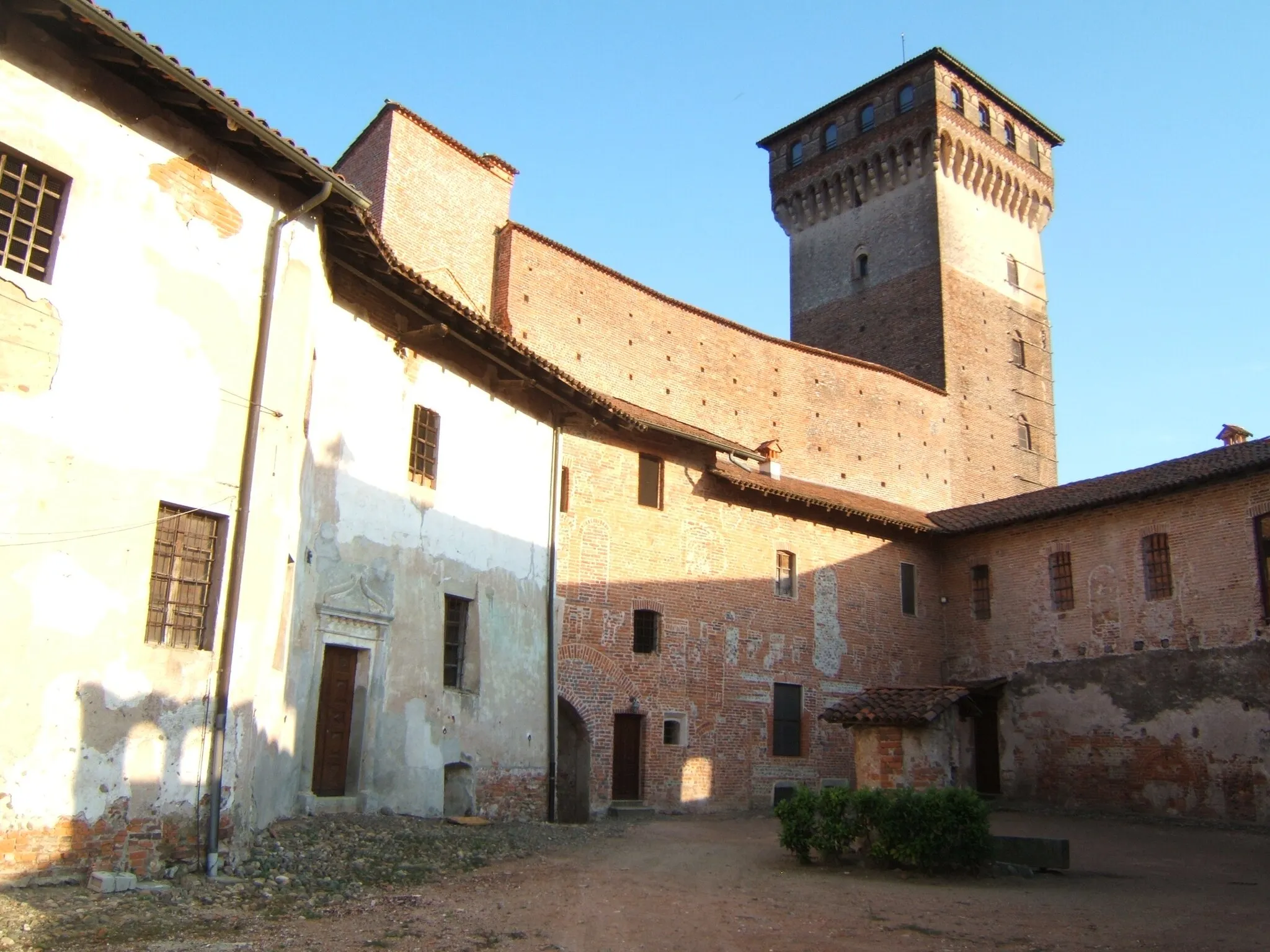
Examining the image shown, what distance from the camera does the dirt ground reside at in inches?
300

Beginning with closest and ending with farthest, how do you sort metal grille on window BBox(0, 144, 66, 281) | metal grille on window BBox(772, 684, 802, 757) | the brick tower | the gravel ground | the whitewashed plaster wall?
1. the gravel ground
2. the whitewashed plaster wall
3. metal grille on window BBox(0, 144, 66, 281)
4. metal grille on window BBox(772, 684, 802, 757)
5. the brick tower

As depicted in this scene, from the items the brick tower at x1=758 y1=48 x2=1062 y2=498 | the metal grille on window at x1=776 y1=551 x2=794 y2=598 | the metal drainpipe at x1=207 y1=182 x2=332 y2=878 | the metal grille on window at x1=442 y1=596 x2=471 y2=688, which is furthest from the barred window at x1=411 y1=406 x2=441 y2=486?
the brick tower at x1=758 y1=48 x2=1062 y2=498

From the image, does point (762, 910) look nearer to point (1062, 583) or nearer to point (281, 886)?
point (281, 886)

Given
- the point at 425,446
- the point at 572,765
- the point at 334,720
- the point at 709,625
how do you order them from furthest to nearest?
the point at 709,625
the point at 572,765
the point at 425,446
the point at 334,720

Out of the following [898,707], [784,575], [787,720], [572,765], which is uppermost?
[784,575]

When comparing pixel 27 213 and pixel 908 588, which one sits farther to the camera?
pixel 908 588

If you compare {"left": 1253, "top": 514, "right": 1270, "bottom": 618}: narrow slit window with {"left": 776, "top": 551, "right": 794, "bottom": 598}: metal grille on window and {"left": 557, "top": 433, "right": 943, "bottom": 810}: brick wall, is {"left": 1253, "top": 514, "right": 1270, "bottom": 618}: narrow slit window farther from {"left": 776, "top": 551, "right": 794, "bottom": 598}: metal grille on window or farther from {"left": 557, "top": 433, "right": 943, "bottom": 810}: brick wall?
{"left": 776, "top": 551, "right": 794, "bottom": 598}: metal grille on window

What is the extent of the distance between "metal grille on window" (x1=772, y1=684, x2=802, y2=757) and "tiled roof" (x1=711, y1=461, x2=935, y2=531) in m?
3.93

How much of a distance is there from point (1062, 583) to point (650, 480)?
9507 millimetres

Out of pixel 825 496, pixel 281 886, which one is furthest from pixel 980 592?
pixel 281 886

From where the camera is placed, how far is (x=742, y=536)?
21422mm

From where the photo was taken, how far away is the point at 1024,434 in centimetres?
3519

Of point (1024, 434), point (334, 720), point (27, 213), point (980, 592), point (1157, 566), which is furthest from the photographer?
point (1024, 434)

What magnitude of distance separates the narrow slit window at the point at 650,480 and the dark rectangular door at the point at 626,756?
3924 mm
